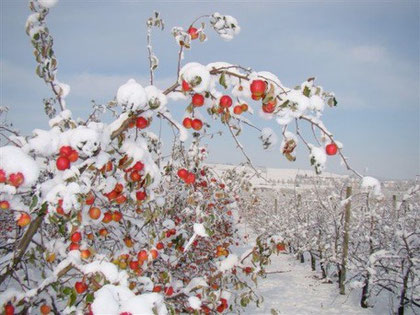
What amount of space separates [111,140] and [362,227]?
8579 mm

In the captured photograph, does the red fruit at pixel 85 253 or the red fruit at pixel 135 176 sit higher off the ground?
the red fruit at pixel 135 176

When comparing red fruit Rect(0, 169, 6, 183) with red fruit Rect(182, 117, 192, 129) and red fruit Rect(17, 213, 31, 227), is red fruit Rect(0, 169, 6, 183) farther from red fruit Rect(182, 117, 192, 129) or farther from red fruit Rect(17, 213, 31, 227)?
red fruit Rect(182, 117, 192, 129)

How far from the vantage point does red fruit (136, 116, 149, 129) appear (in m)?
1.51

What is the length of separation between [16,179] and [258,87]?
40.9 inches

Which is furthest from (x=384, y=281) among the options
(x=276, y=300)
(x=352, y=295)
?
(x=276, y=300)

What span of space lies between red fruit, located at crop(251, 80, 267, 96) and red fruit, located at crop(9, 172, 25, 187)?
1.00m

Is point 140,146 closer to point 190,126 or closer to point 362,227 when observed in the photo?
point 190,126

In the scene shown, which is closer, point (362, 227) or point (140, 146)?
point (140, 146)

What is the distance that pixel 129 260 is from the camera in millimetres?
2355

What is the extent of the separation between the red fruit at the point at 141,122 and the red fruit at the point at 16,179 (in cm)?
54

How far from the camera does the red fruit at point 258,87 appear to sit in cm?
134

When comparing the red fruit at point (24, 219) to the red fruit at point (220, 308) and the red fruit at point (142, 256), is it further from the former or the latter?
the red fruit at point (220, 308)

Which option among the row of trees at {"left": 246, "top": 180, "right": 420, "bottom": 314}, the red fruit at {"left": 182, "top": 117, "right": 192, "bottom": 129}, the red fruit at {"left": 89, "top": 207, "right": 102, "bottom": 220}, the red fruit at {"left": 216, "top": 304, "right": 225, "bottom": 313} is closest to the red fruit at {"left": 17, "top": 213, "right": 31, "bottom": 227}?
the red fruit at {"left": 89, "top": 207, "right": 102, "bottom": 220}

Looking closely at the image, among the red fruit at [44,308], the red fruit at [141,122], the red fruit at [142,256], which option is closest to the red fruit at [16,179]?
the red fruit at [141,122]
